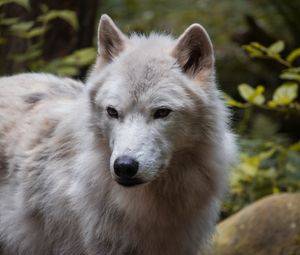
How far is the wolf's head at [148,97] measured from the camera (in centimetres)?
403

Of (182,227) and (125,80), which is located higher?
(125,80)

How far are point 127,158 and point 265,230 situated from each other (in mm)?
2469

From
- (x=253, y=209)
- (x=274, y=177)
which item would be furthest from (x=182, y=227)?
(x=274, y=177)

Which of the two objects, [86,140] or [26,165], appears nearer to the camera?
[86,140]

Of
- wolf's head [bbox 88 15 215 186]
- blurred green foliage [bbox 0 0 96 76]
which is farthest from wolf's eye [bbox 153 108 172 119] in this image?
blurred green foliage [bbox 0 0 96 76]

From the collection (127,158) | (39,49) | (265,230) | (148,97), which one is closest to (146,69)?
(148,97)

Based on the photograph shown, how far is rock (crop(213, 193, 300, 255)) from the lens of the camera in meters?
5.78

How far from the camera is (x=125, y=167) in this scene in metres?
3.92

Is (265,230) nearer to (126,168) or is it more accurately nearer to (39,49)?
(126,168)

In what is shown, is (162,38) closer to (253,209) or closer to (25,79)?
(25,79)

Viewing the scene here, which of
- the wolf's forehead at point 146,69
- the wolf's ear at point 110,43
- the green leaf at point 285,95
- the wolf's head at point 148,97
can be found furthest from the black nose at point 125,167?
the green leaf at point 285,95

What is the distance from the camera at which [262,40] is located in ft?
33.8

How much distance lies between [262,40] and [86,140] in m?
6.24

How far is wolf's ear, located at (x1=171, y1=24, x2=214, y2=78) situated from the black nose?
2.85 ft
